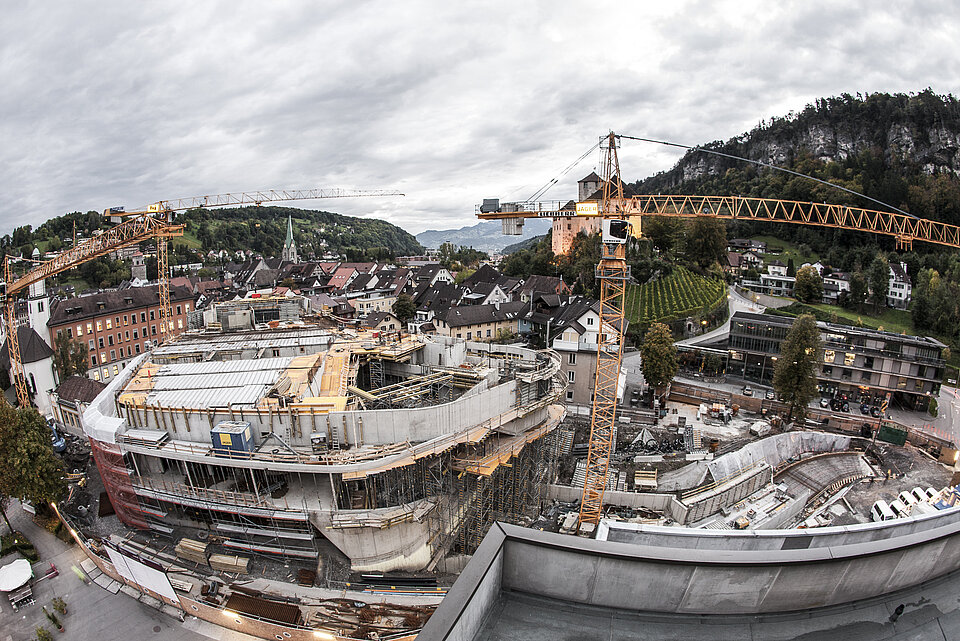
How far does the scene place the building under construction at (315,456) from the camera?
17.8 metres

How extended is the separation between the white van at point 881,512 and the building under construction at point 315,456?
720 inches

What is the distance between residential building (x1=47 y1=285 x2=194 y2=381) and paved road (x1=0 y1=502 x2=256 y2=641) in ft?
90.8

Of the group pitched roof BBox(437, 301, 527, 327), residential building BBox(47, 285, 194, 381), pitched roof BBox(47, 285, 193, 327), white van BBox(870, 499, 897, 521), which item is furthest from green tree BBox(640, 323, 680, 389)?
pitched roof BBox(47, 285, 193, 327)

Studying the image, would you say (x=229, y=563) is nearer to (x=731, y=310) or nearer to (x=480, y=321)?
(x=480, y=321)

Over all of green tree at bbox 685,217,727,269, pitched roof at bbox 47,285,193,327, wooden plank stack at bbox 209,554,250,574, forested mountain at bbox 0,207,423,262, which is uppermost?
forested mountain at bbox 0,207,423,262

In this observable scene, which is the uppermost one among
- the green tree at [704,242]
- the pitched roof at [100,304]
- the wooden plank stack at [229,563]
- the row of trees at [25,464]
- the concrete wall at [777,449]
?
the green tree at [704,242]

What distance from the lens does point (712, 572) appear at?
5680mm

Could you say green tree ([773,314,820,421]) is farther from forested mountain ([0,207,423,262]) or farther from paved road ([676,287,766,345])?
forested mountain ([0,207,423,262])

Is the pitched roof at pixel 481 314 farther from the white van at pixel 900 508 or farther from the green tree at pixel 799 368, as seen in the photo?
the white van at pixel 900 508

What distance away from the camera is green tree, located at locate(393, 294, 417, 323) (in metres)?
58.5

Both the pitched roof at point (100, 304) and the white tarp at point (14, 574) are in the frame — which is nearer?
the white tarp at point (14, 574)

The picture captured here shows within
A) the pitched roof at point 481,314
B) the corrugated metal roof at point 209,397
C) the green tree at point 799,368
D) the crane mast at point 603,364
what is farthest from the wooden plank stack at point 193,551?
the green tree at point 799,368

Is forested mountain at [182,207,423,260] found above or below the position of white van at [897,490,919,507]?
above

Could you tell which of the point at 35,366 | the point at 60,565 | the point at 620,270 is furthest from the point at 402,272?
the point at 60,565
